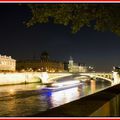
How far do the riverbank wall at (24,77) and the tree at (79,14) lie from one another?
53.5 m

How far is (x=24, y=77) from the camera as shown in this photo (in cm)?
6950

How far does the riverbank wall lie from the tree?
5355 cm

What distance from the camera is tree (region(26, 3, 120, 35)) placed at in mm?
6102

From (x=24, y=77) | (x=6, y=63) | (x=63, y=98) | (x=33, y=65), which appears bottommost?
(x=63, y=98)

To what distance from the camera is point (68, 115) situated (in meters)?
5.70

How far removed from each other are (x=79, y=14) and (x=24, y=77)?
6376 cm

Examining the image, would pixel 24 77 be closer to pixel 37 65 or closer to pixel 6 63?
pixel 6 63

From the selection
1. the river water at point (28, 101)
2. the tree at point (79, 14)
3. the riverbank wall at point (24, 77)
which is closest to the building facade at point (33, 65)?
the riverbank wall at point (24, 77)

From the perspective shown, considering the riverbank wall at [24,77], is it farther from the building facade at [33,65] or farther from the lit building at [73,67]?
the lit building at [73,67]

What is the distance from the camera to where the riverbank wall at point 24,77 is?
61.0 meters

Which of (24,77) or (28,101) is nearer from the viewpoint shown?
(28,101)

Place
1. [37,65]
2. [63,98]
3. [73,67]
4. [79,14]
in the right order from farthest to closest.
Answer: [73,67]
[37,65]
[63,98]
[79,14]

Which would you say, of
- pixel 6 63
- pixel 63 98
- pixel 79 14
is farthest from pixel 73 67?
pixel 79 14

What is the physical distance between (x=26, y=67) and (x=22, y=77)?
145 ft
